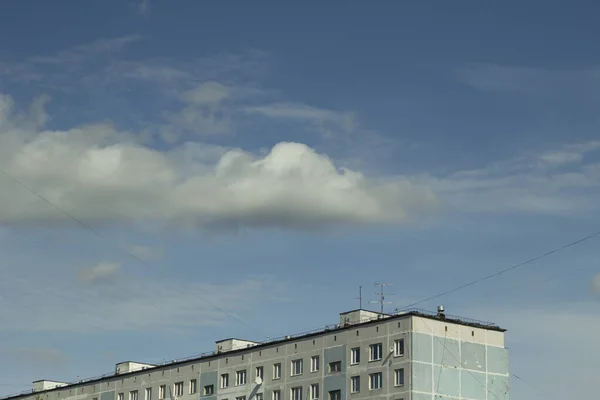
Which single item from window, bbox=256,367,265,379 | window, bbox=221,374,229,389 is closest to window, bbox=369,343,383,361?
window, bbox=256,367,265,379

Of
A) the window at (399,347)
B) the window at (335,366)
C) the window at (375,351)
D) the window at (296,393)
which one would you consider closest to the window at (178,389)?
the window at (296,393)

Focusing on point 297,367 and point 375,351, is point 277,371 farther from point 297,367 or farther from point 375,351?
point 375,351

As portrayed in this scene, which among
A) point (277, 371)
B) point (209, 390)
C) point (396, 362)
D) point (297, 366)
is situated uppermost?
point (297, 366)

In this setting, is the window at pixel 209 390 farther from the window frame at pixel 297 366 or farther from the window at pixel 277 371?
the window frame at pixel 297 366

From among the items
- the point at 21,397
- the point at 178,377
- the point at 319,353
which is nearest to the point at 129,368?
the point at 178,377

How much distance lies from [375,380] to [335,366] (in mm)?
6690

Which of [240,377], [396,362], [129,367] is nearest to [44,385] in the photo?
[129,367]

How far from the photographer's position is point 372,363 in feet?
468

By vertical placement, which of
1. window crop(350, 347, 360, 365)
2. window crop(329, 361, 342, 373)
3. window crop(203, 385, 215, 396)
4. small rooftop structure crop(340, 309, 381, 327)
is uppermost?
small rooftop structure crop(340, 309, 381, 327)

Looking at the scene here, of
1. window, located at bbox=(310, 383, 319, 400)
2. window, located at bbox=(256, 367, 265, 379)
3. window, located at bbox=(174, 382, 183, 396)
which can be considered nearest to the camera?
window, located at bbox=(310, 383, 319, 400)

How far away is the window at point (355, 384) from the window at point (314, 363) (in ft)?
20.0

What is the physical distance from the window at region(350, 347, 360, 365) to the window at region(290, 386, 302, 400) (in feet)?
29.1

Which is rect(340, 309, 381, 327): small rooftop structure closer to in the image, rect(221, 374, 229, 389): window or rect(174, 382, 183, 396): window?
rect(221, 374, 229, 389): window

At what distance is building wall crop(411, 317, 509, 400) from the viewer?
139 meters
